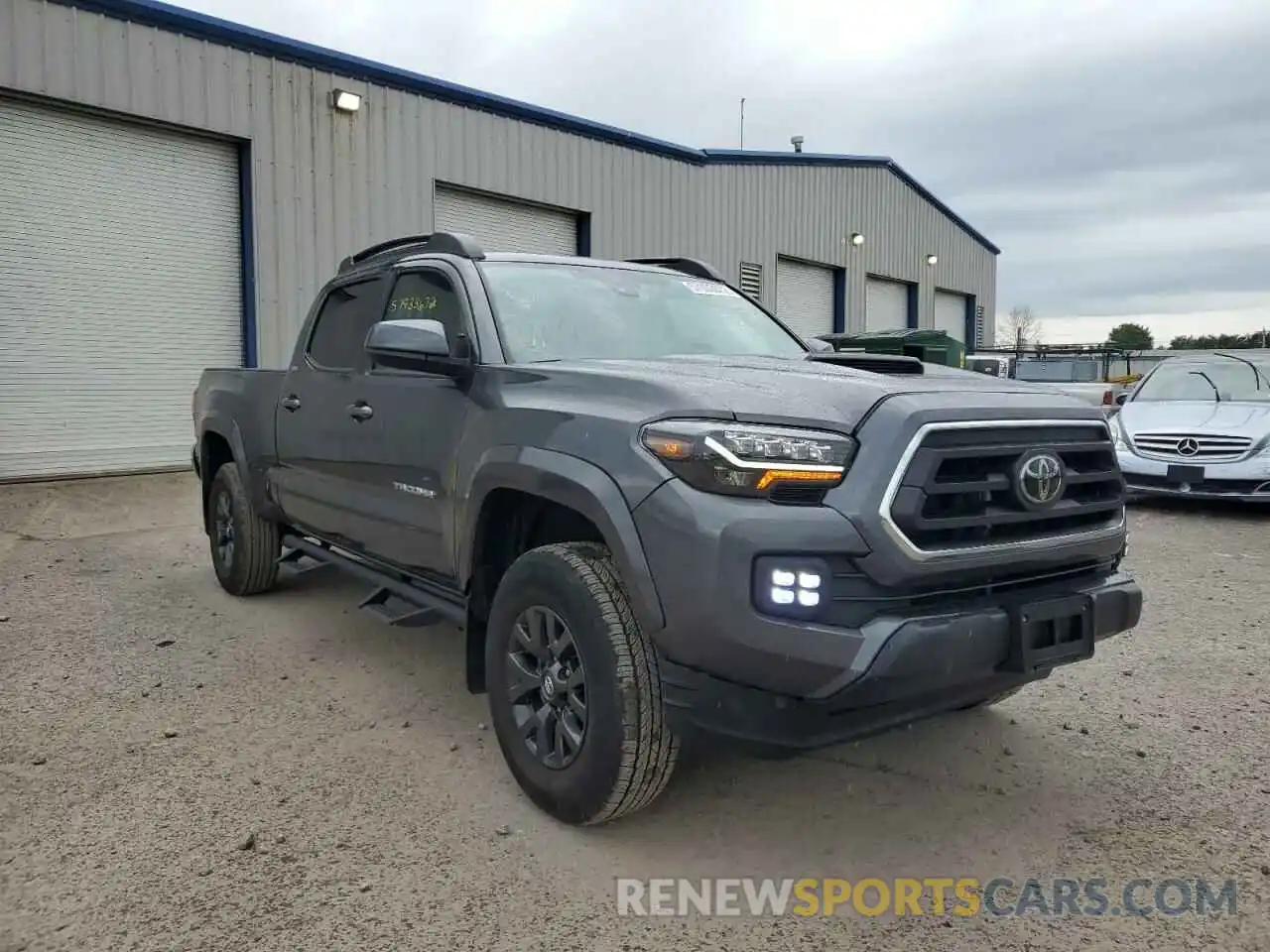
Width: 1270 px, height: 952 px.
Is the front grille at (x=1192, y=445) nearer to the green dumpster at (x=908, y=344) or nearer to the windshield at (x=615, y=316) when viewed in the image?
the green dumpster at (x=908, y=344)

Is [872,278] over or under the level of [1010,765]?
over

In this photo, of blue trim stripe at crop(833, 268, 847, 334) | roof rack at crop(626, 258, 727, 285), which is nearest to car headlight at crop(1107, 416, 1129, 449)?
roof rack at crop(626, 258, 727, 285)

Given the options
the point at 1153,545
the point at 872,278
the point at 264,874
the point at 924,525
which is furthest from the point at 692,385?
the point at 872,278

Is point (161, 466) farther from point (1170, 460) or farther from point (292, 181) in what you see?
point (1170, 460)

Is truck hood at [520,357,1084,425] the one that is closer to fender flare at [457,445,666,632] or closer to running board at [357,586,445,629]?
fender flare at [457,445,666,632]

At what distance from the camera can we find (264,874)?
8.86 feet

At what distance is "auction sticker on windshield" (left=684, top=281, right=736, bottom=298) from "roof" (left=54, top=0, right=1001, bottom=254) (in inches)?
341

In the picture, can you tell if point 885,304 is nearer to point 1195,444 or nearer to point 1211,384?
point 1211,384

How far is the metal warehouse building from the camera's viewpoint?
984 centimetres

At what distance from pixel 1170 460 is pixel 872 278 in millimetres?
13635

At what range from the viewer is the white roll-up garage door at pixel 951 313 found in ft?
82.3

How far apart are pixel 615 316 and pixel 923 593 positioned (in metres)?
1.90

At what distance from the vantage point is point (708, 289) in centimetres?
452

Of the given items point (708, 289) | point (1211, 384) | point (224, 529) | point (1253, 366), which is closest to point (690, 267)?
point (708, 289)
